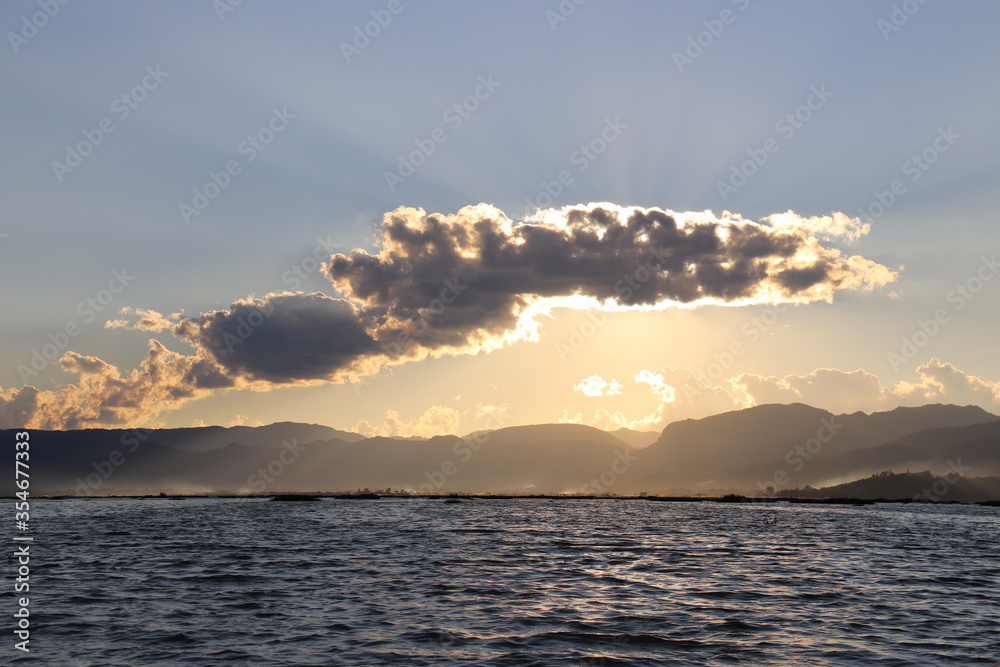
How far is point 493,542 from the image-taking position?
256 feet

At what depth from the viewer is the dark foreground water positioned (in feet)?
86.4

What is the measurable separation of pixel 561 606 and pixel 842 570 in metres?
28.9

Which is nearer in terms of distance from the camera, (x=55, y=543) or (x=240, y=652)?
(x=240, y=652)

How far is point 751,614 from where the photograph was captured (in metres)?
Answer: 33.9

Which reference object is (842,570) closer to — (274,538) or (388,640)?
(388,640)

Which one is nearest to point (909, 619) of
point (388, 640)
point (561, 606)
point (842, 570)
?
point (561, 606)

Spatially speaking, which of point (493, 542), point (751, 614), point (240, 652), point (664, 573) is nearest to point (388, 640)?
point (240, 652)

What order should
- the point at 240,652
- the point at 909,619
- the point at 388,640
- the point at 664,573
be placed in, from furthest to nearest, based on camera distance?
1. the point at 664,573
2. the point at 909,619
3. the point at 388,640
4. the point at 240,652

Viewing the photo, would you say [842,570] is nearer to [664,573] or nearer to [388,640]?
[664,573]

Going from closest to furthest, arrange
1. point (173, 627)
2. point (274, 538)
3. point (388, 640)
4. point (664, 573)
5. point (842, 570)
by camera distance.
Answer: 1. point (388, 640)
2. point (173, 627)
3. point (664, 573)
4. point (842, 570)
5. point (274, 538)

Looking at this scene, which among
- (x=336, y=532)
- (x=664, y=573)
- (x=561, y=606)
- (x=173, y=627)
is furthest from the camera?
(x=336, y=532)

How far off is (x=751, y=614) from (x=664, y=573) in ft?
52.0

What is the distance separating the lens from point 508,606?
36.0m

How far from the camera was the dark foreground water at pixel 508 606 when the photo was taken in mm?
26344
